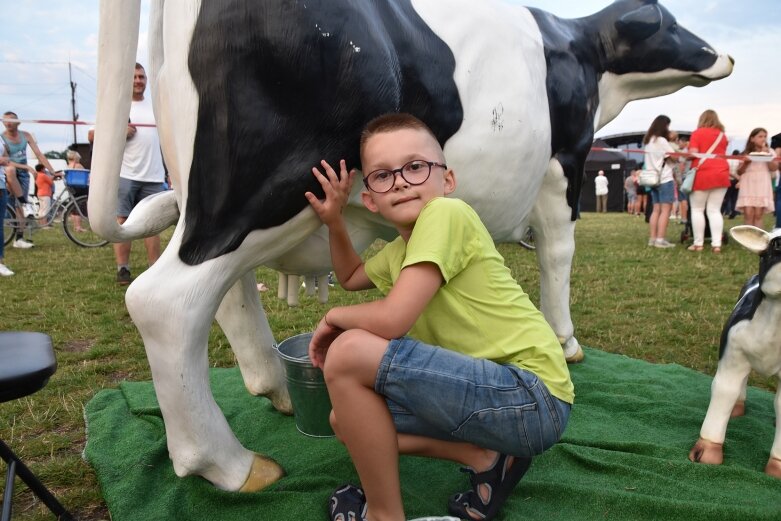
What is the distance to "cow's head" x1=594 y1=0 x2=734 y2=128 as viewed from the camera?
223 centimetres

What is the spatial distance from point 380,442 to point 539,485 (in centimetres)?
60

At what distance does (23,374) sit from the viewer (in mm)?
1203

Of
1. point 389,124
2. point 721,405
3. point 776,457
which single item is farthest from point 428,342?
point 776,457

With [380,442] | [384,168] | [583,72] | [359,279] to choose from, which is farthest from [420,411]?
[583,72]

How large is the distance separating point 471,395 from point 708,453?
987 mm

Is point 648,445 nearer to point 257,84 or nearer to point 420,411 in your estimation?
point 420,411

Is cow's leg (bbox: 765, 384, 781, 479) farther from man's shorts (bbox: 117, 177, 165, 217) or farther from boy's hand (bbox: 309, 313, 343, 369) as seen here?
man's shorts (bbox: 117, 177, 165, 217)

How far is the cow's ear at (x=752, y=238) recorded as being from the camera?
→ 65.1 inches

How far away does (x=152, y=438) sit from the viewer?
2008 millimetres

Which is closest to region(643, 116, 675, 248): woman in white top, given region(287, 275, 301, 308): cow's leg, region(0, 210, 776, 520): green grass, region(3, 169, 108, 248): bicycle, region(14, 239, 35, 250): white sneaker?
region(0, 210, 776, 520): green grass

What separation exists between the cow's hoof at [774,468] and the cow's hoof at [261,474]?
4.65 ft

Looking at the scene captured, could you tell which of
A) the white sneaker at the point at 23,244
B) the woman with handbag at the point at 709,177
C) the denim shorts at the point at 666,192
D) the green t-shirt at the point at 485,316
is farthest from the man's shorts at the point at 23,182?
the woman with handbag at the point at 709,177

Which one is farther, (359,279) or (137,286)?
(359,279)

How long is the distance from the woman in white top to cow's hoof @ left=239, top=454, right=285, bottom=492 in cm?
572
